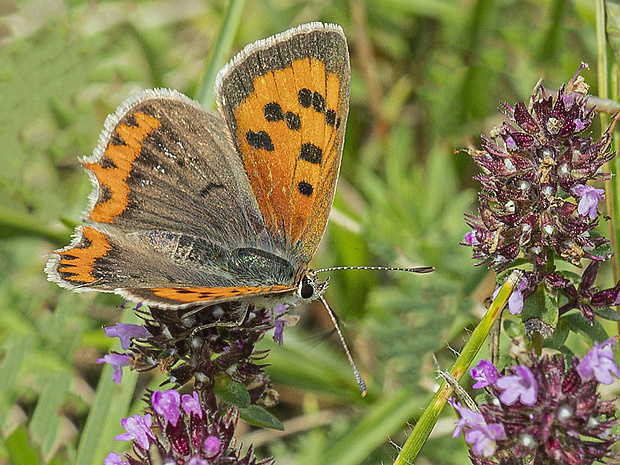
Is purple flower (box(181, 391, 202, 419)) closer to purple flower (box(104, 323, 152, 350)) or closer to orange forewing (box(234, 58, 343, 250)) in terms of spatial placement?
purple flower (box(104, 323, 152, 350))

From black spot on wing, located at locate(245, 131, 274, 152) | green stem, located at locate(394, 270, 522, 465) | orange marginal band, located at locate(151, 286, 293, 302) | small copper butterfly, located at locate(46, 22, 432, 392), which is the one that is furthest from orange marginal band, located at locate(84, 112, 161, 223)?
green stem, located at locate(394, 270, 522, 465)

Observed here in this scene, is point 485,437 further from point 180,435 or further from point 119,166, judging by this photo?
point 119,166

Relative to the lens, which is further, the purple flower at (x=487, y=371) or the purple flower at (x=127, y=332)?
the purple flower at (x=127, y=332)

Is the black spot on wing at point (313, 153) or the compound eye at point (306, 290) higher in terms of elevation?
the black spot on wing at point (313, 153)

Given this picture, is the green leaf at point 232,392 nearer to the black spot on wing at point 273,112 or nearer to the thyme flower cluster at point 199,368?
the thyme flower cluster at point 199,368

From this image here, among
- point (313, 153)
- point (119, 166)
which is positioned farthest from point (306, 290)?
point (119, 166)

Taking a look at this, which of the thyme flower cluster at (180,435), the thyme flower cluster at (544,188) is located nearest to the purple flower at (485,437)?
the thyme flower cluster at (544,188)
